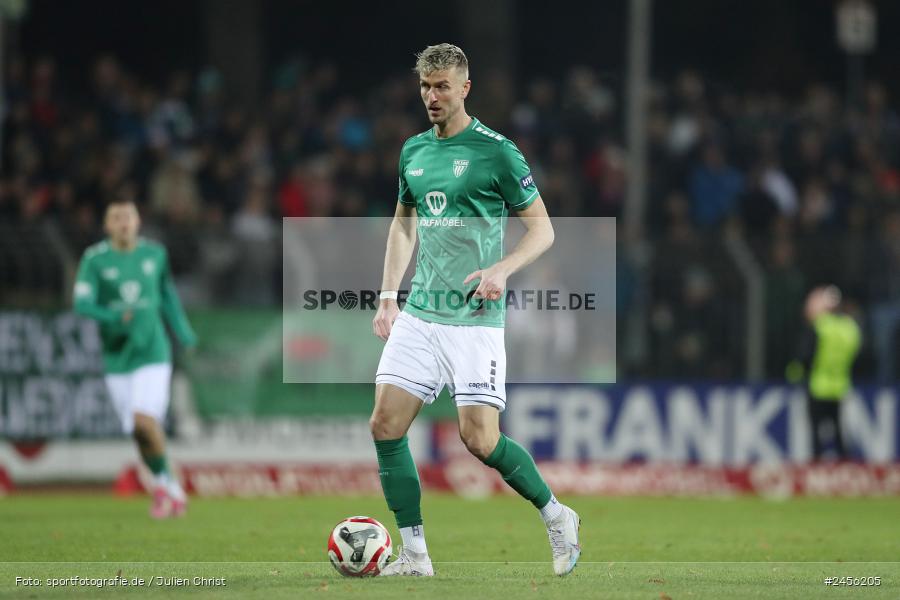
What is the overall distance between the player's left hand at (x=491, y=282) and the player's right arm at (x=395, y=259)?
615 millimetres

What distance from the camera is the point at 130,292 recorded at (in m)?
12.7

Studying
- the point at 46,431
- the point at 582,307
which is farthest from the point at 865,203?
the point at 46,431

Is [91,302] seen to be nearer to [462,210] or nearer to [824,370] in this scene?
[462,210]

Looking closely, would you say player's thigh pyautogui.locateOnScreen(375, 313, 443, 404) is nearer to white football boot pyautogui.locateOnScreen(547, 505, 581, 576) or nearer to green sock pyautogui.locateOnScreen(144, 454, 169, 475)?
white football boot pyautogui.locateOnScreen(547, 505, 581, 576)

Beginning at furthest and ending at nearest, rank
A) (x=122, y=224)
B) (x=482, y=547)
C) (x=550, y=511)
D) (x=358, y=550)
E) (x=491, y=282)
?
1. (x=122, y=224)
2. (x=482, y=547)
3. (x=550, y=511)
4. (x=358, y=550)
5. (x=491, y=282)

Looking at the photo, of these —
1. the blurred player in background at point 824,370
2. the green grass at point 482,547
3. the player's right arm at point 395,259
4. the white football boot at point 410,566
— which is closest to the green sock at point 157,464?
the green grass at point 482,547

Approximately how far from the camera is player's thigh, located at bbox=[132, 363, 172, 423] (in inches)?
491

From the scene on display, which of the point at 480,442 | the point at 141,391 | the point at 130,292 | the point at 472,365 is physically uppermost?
the point at 130,292

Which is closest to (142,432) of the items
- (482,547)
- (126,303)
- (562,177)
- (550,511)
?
(126,303)

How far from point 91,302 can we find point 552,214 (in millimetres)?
6947

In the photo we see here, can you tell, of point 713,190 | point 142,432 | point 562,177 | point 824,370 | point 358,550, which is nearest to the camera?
point 358,550

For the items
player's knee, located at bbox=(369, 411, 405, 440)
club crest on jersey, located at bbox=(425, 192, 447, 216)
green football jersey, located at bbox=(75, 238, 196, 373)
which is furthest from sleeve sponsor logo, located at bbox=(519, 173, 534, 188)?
green football jersey, located at bbox=(75, 238, 196, 373)

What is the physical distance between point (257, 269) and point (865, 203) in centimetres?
770

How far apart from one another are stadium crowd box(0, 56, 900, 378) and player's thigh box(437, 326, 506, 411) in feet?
29.2
